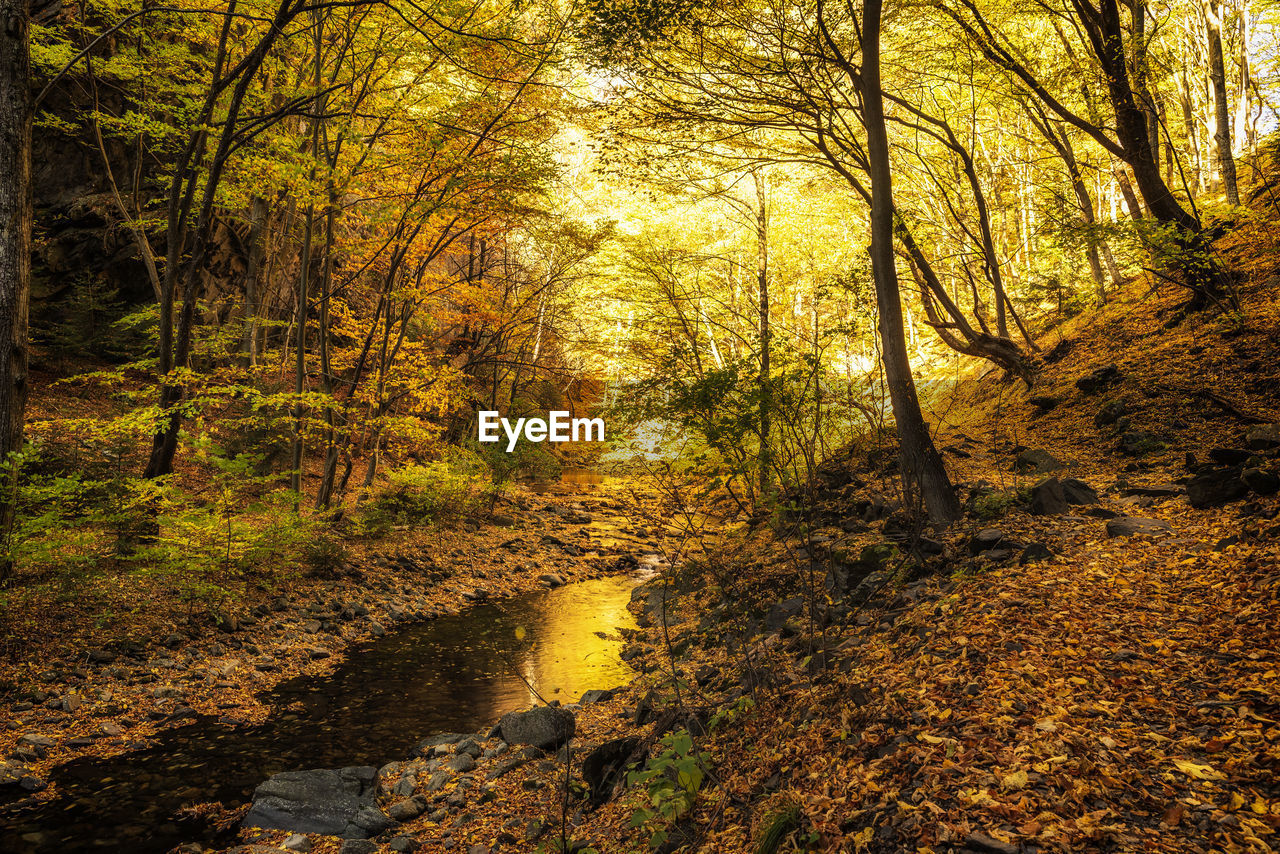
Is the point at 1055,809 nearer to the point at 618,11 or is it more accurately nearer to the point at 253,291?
the point at 618,11

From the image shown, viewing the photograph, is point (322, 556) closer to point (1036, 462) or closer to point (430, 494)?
point (430, 494)

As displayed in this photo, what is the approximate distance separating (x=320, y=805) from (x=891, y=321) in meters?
6.80

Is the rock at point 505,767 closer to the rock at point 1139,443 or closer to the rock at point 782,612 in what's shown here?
the rock at point 782,612

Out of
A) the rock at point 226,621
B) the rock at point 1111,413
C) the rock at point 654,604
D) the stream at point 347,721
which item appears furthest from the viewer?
the rock at point 654,604

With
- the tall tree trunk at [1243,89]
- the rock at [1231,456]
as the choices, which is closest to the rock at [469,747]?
the rock at [1231,456]

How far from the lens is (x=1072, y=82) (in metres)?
11.2

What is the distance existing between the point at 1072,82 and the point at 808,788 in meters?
13.2

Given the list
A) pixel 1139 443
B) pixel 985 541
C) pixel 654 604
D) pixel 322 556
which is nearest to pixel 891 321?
pixel 985 541

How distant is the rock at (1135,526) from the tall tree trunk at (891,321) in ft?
4.84

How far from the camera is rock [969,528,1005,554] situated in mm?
5559

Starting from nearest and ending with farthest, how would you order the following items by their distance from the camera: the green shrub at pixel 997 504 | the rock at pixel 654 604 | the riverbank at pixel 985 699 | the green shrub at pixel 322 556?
the riverbank at pixel 985 699 → the green shrub at pixel 997 504 → the rock at pixel 654 604 → the green shrub at pixel 322 556

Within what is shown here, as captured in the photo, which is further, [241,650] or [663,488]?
[241,650]

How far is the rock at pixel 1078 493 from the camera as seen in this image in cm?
621

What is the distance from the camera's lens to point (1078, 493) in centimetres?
630
